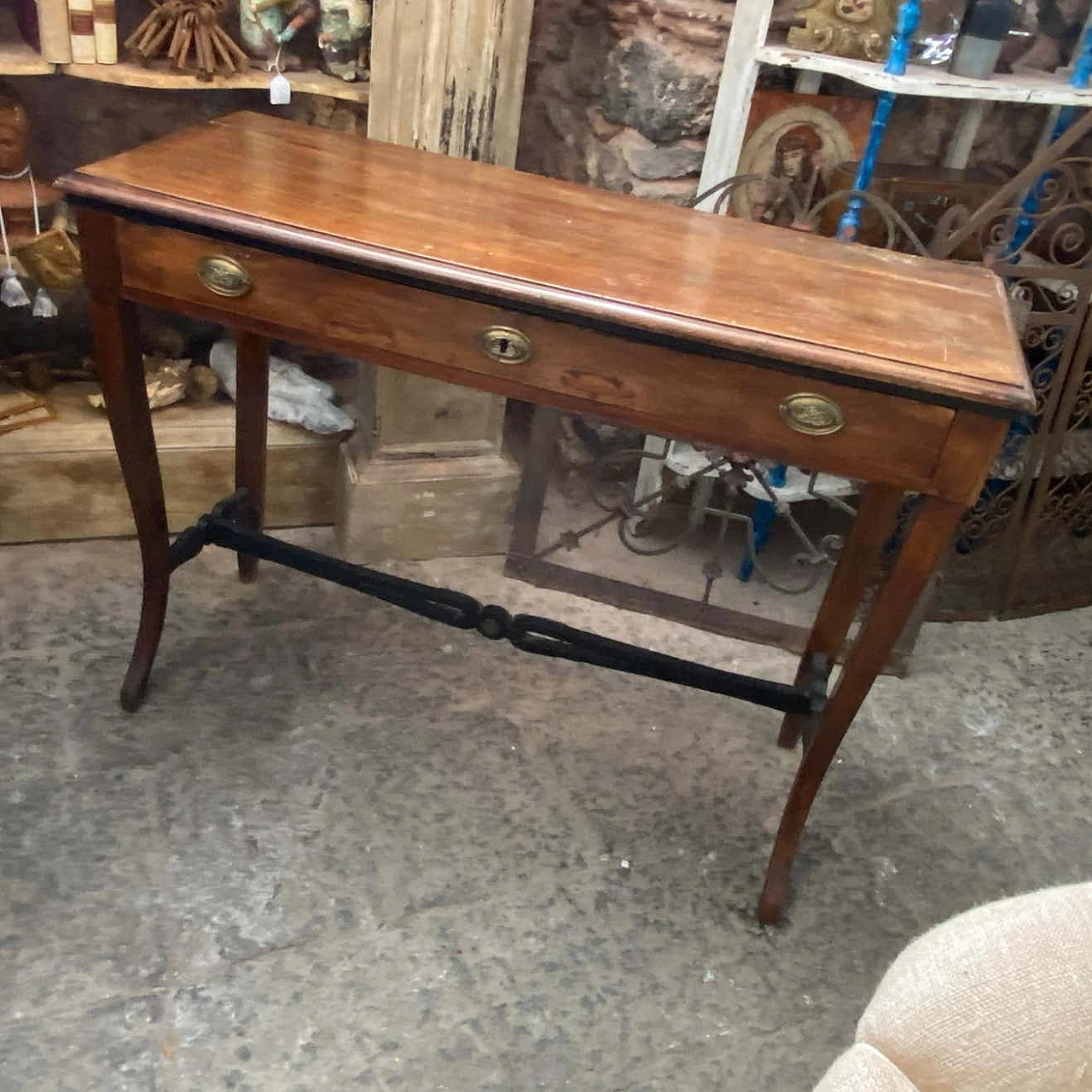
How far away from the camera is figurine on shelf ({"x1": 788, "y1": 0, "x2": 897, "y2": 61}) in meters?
1.95

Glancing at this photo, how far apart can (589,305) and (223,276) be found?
0.47m

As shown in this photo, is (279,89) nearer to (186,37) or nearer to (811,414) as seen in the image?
(186,37)

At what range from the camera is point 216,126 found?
5.27ft

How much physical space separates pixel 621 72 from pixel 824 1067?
1737 millimetres

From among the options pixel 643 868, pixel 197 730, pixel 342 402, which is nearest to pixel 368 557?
pixel 342 402

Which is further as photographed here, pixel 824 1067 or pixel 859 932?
pixel 859 932

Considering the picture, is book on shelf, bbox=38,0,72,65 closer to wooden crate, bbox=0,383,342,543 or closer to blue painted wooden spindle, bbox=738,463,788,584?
wooden crate, bbox=0,383,342,543

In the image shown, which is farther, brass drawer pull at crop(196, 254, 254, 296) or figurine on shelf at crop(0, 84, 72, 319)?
figurine on shelf at crop(0, 84, 72, 319)

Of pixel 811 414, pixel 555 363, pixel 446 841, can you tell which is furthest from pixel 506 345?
pixel 446 841

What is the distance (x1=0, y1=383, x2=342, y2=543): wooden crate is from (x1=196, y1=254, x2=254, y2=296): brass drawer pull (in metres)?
0.89

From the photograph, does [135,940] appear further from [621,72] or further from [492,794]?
[621,72]

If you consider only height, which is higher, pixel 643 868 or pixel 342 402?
pixel 342 402

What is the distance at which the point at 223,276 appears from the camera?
4.34 ft

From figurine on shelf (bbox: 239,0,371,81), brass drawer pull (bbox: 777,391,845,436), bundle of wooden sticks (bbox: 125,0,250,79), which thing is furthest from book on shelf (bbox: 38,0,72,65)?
brass drawer pull (bbox: 777,391,845,436)
